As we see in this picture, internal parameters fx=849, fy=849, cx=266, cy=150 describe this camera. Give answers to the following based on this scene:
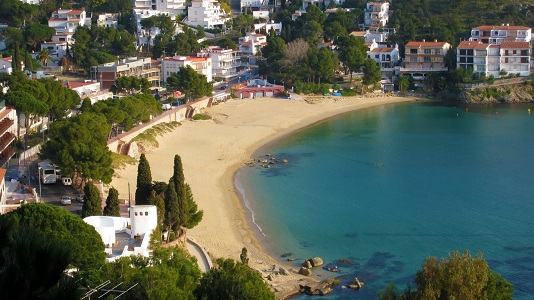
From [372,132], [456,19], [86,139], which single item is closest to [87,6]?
[456,19]

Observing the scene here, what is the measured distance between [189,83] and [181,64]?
4.55 meters

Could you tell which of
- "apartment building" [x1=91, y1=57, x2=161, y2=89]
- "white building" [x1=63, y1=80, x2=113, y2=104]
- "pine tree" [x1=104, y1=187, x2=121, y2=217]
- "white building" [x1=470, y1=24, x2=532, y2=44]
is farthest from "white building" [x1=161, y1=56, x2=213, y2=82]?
"pine tree" [x1=104, y1=187, x2=121, y2=217]

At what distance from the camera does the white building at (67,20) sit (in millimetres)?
54938

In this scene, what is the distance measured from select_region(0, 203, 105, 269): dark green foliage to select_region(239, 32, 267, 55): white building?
41.9m

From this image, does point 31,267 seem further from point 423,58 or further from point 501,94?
point 423,58

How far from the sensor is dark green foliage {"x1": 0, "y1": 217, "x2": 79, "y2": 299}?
17.9 ft

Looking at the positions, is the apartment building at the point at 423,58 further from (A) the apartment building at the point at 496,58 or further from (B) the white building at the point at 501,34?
(B) the white building at the point at 501,34

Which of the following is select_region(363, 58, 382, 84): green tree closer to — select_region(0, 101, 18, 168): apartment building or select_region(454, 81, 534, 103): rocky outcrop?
select_region(454, 81, 534, 103): rocky outcrop

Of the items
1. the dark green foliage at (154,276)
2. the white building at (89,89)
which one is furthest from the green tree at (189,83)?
the dark green foliage at (154,276)

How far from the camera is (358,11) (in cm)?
6188

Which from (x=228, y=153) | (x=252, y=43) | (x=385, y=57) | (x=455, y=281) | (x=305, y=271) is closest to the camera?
(x=455, y=281)

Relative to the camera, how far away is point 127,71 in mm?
45500

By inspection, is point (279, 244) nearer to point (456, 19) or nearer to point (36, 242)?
point (36, 242)

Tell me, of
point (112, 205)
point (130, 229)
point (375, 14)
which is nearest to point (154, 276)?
point (130, 229)
